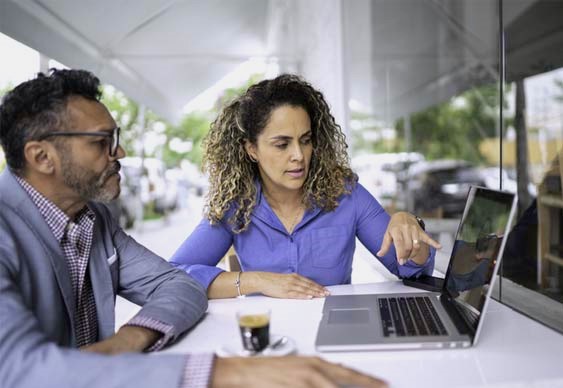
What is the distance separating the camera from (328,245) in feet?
6.03

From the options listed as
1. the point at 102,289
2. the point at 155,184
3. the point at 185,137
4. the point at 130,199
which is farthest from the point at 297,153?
the point at 155,184

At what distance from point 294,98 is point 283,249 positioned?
1.78 feet

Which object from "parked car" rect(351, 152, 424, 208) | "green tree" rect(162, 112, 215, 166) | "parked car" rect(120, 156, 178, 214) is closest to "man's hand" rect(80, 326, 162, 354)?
"parked car" rect(351, 152, 424, 208)

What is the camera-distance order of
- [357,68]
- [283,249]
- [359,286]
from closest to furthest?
1. [359,286]
2. [283,249]
3. [357,68]

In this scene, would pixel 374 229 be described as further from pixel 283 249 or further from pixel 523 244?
pixel 523 244

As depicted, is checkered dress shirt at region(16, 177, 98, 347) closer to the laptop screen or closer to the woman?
the woman

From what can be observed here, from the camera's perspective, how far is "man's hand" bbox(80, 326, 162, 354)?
1.04m

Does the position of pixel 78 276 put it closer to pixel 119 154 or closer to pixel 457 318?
pixel 119 154

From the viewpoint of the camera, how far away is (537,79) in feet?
12.9

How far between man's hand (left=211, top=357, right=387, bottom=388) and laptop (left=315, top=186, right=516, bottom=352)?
217 mm

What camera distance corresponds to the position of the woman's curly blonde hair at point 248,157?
1.86 m

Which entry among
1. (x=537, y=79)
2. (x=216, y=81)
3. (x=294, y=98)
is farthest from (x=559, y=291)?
(x=216, y=81)

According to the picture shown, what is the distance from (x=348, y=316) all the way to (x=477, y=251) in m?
0.34

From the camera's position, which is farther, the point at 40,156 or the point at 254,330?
the point at 40,156
